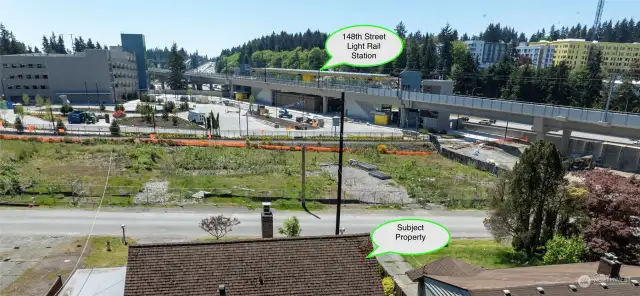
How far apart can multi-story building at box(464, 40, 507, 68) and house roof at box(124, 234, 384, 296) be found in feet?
626

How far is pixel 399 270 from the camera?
752 inches

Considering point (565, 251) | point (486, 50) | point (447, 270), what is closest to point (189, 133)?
point (447, 270)

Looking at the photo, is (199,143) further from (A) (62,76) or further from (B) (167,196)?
(A) (62,76)

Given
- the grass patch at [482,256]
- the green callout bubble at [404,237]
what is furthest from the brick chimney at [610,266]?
the grass patch at [482,256]

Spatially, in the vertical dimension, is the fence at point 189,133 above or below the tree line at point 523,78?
below

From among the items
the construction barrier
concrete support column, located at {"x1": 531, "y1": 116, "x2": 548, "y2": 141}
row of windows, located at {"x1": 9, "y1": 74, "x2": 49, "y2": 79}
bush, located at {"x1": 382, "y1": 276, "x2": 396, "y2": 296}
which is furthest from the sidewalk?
row of windows, located at {"x1": 9, "y1": 74, "x2": 49, "y2": 79}

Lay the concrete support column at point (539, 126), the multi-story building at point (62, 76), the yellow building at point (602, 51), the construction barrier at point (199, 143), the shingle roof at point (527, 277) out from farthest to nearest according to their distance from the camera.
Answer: the yellow building at point (602, 51), the multi-story building at point (62, 76), the concrete support column at point (539, 126), the construction barrier at point (199, 143), the shingle roof at point (527, 277)

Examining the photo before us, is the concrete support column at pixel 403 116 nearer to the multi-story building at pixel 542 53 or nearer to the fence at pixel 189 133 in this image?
the fence at pixel 189 133

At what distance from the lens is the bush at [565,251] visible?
1791 centimetres

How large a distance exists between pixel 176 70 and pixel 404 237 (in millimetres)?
130181

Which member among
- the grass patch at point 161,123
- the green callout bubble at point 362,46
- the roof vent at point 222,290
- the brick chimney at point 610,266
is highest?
the green callout bubble at point 362,46

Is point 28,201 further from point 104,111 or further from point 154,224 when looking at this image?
point 104,111

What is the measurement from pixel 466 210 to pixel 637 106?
240 ft

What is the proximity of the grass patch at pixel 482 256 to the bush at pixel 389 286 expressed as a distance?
136 inches
